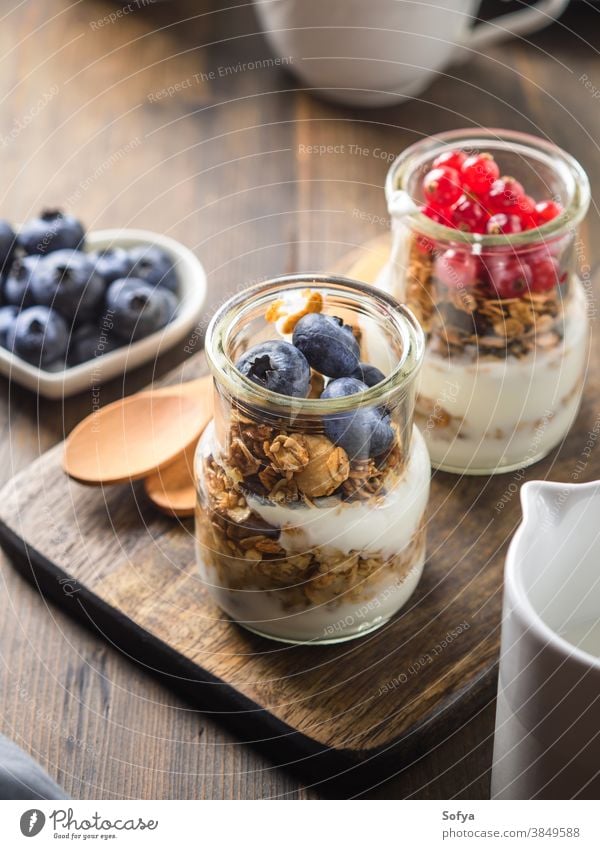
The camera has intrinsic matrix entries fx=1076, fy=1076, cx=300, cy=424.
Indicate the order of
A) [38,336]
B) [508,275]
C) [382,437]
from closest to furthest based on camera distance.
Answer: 1. [382,437]
2. [508,275]
3. [38,336]

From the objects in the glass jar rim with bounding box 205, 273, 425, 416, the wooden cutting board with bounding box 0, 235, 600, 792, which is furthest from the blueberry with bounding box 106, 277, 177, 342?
the glass jar rim with bounding box 205, 273, 425, 416

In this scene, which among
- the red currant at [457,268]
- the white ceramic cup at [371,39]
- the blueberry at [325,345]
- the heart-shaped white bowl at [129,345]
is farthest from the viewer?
the white ceramic cup at [371,39]

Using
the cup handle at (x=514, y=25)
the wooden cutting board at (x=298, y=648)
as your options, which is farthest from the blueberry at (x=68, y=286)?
the cup handle at (x=514, y=25)

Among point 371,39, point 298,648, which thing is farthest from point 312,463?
point 371,39

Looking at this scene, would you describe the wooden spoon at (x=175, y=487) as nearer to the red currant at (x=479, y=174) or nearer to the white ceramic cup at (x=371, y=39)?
the red currant at (x=479, y=174)

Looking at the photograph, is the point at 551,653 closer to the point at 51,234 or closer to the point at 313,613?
the point at 313,613
